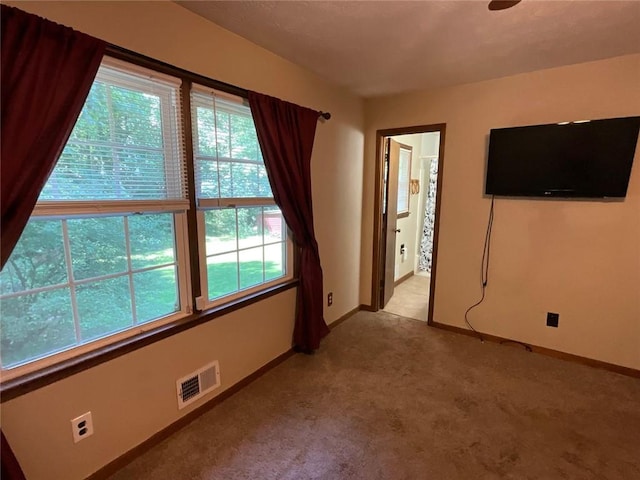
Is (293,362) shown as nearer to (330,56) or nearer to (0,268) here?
(0,268)

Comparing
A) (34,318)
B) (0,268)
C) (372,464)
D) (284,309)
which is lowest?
(372,464)

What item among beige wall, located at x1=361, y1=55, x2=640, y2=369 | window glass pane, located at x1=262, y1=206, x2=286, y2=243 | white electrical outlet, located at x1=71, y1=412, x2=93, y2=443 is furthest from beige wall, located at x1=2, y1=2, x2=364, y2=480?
beige wall, located at x1=361, y1=55, x2=640, y2=369

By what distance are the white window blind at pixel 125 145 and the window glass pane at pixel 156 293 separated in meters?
0.39

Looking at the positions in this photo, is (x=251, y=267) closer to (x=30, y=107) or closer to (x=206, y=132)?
(x=206, y=132)

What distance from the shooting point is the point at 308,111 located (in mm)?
2459

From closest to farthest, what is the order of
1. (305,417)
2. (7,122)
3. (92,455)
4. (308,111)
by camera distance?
(7,122) → (92,455) → (305,417) → (308,111)

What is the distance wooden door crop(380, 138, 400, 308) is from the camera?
137 inches

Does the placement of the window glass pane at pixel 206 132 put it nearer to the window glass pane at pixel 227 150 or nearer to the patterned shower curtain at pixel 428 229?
the window glass pane at pixel 227 150

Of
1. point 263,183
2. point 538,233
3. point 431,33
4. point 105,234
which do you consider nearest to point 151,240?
point 105,234

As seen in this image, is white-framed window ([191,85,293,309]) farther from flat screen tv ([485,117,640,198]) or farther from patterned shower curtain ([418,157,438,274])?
patterned shower curtain ([418,157,438,274])

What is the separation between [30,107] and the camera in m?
1.16

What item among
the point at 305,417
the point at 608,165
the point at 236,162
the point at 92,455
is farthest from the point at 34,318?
the point at 608,165

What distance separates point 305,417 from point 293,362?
62cm

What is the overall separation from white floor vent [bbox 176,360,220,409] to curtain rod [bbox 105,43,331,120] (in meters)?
1.67
